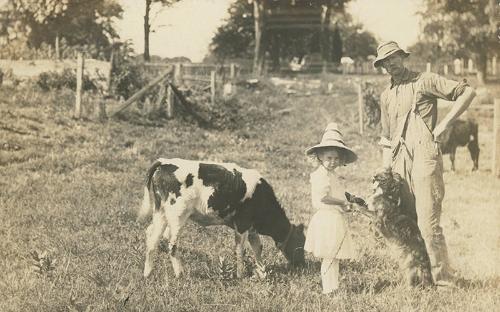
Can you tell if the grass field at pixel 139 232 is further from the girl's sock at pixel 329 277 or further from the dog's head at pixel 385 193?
the dog's head at pixel 385 193

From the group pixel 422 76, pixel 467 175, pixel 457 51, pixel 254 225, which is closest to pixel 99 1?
pixel 254 225

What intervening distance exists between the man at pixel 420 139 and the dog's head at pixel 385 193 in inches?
6.1

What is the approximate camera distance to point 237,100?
16.5 metres

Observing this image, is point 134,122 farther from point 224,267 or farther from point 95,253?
point 224,267

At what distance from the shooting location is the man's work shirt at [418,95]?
4.89m

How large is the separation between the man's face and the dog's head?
84cm

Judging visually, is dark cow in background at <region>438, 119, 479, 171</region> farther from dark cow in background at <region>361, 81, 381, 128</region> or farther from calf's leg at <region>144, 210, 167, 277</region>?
calf's leg at <region>144, 210, 167, 277</region>

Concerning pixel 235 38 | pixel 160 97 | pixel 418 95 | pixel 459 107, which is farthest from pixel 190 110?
pixel 459 107

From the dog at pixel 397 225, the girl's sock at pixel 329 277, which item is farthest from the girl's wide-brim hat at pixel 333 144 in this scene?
the girl's sock at pixel 329 277

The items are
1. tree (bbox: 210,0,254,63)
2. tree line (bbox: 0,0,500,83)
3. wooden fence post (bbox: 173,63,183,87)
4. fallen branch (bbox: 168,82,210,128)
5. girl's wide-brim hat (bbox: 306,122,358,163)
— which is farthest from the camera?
tree (bbox: 210,0,254,63)

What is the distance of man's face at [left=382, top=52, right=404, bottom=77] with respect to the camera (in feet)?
16.4

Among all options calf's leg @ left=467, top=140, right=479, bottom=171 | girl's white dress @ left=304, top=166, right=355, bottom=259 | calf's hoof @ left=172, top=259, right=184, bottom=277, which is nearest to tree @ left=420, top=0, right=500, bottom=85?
calf's leg @ left=467, top=140, right=479, bottom=171

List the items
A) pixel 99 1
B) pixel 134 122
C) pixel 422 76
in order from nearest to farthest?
1. pixel 422 76
2. pixel 99 1
3. pixel 134 122

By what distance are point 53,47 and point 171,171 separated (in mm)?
9546
